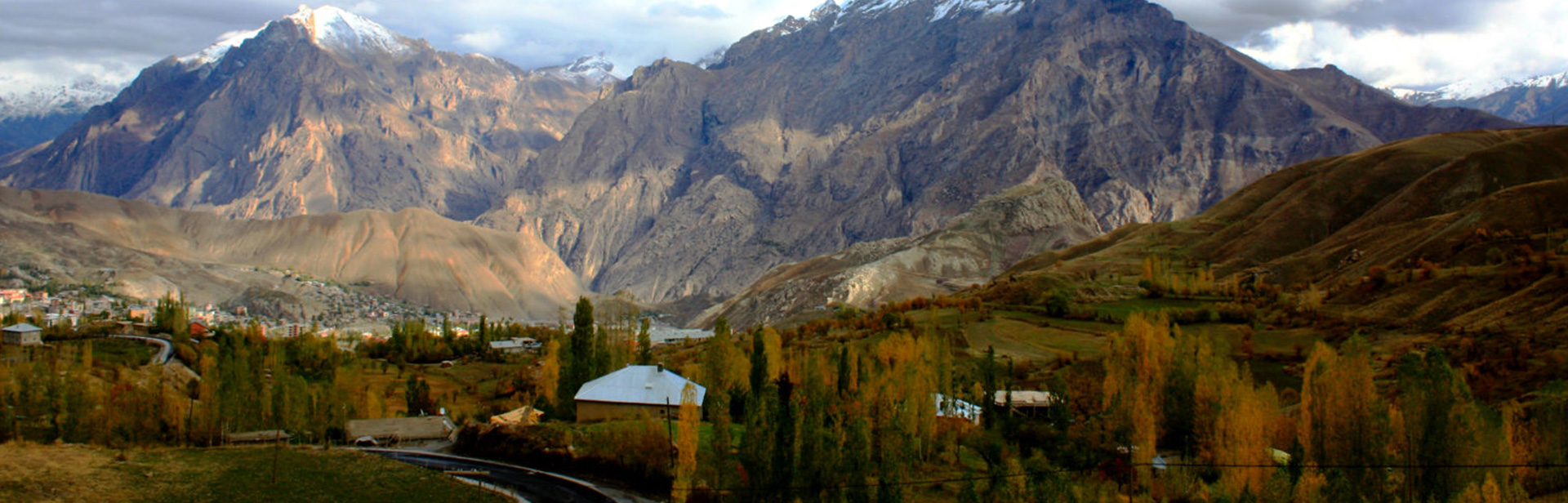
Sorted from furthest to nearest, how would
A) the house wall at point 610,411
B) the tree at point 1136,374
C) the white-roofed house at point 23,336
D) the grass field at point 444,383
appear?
1. the white-roofed house at point 23,336
2. the grass field at point 444,383
3. the house wall at point 610,411
4. the tree at point 1136,374

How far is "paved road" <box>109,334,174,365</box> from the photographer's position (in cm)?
8194

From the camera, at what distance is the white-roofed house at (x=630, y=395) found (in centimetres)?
5366

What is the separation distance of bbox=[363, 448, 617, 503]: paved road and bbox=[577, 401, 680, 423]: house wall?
9406 mm

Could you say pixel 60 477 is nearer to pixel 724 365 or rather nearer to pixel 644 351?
pixel 724 365

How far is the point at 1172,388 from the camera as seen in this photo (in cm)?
5062

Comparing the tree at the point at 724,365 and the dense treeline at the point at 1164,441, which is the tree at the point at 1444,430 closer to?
the dense treeline at the point at 1164,441

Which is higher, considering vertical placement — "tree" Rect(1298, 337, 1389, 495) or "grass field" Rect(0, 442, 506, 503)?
"tree" Rect(1298, 337, 1389, 495)

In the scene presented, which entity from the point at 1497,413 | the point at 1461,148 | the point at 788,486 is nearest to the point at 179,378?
the point at 788,486

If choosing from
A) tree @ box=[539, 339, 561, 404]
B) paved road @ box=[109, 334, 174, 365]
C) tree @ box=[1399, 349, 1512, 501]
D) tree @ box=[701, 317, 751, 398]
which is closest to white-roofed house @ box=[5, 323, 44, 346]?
paved road @ box=[109, 334, 174, 365]

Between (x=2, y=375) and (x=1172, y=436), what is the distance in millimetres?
57952

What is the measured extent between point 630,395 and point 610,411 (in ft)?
4.26

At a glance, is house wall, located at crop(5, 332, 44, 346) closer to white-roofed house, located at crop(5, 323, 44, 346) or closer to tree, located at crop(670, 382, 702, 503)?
white-roofed house, located at crop(5, 323, 44, 346)

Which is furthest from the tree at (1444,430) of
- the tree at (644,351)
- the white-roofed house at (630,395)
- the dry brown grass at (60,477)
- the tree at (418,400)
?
the tree at (418,400)

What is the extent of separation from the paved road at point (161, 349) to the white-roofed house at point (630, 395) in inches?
1671
